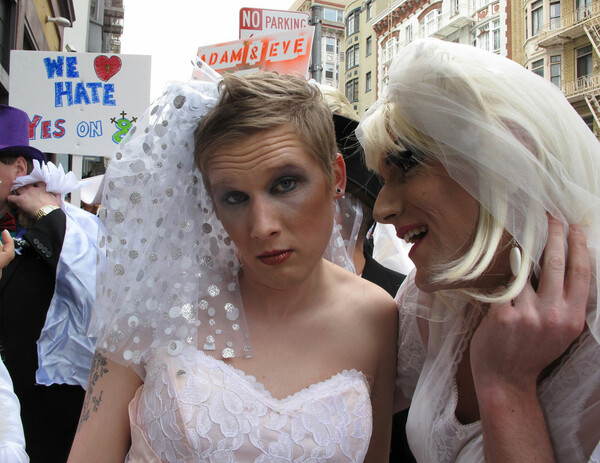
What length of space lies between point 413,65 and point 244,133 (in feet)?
1.72

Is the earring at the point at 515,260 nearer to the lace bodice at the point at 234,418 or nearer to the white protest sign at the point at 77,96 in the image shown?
the lace bodice at the point at 234,418

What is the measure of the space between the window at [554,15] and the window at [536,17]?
65cm

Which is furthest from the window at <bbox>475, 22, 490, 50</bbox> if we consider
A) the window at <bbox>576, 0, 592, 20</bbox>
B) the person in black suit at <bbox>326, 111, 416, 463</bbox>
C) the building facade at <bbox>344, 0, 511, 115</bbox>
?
the person in black suit at <bbox>326, 111, 416, 463</bbox>

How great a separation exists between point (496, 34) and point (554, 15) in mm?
4390

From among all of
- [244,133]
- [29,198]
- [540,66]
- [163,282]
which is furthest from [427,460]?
[540,66]

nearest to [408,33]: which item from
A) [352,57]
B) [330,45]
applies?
[352,57]

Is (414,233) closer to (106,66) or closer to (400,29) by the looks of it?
(106,66)

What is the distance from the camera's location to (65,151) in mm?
4449

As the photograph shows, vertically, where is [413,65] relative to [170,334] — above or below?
above

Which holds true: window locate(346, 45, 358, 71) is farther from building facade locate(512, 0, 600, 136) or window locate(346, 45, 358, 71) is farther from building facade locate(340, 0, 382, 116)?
building facade locate(512, 0, 600, 136)

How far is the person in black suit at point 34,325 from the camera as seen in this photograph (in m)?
2.41

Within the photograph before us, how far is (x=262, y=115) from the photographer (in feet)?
4.99

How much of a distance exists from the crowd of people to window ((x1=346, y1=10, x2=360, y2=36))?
48.1 meters

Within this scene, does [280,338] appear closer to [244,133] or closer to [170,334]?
[170,334]
